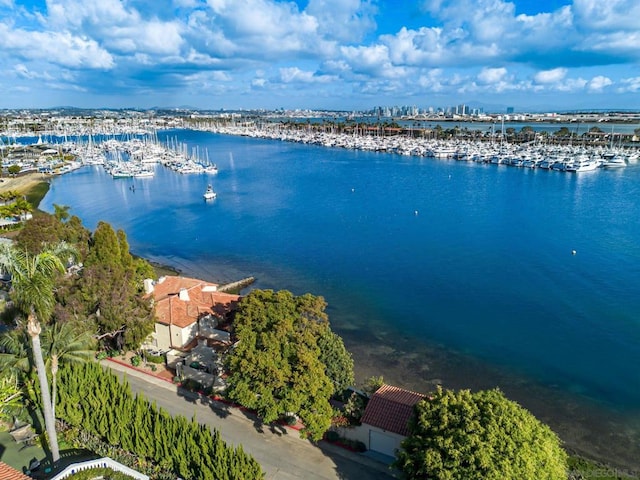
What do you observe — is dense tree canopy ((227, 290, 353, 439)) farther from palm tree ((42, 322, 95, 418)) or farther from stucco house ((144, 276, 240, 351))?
palm tree ((42, 322, 95, 418))

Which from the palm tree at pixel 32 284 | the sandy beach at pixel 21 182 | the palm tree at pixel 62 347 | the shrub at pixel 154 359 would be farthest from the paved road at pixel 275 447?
the sandy beach at pixel 21 182

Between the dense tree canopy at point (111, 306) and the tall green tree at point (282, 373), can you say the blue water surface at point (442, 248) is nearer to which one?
the tall green tree at point (282, 373)

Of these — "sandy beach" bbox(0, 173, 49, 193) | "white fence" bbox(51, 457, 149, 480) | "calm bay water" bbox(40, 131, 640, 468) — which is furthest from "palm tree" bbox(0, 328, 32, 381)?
"sandy beach" bbox(0, 173, 49, 193)

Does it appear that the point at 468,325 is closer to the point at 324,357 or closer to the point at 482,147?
the point at 324,357

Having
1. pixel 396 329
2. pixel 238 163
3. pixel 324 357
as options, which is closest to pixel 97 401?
pixel 324 357

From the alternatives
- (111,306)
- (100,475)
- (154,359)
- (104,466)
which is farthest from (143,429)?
(111,306)

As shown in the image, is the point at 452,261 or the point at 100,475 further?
the point at 452,261

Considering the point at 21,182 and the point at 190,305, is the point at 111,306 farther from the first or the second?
the point at 21,182
